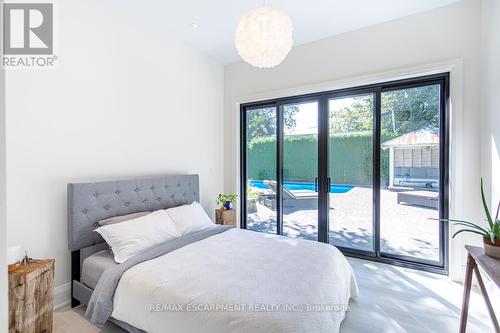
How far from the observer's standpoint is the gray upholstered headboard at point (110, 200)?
2098 millimetres

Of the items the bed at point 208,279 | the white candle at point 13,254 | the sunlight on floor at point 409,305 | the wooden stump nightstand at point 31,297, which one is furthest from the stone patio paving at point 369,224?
the white candle at point 13,254

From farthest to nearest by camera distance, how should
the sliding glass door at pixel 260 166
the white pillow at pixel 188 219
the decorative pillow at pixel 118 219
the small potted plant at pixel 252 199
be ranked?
the small potted plant at pixel 252 199 → the sliding glass door at pixel 260 166 → the white pillow at pixel 188 219 → the decorative pillow at pixel 118 219

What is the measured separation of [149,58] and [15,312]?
8.59ft

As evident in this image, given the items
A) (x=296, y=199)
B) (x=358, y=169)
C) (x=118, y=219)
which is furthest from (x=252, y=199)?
(x=118, y=219)

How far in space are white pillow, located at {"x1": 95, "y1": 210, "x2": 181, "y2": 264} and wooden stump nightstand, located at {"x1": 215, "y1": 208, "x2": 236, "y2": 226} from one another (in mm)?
1194

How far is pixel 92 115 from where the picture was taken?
7.67 ft

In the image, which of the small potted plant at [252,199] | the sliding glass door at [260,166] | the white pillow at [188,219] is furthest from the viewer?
the small potted plant at [252,199]

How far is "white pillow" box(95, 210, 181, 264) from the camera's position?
6.55 ft

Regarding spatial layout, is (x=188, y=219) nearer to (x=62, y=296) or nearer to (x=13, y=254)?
(x=62, y=296)

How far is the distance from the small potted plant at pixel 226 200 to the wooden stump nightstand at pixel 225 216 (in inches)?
3.3

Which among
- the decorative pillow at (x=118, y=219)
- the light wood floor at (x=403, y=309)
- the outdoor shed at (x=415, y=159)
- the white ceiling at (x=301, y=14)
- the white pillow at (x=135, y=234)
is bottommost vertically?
the light wood floor at (x=403, y=309)

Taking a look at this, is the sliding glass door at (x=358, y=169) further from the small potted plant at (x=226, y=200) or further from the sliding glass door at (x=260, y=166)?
the small potted plant at (x=226, y=200)

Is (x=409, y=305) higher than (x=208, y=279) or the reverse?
the reverse
